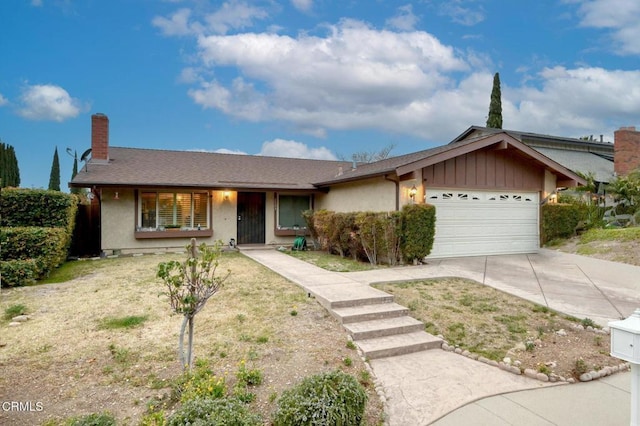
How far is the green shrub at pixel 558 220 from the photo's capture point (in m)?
11.5

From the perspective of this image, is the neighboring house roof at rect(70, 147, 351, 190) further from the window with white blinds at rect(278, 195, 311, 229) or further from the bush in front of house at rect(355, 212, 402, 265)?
the bush in front of house at rect(355, 212, 402, 265)

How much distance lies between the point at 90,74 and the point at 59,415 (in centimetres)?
1461

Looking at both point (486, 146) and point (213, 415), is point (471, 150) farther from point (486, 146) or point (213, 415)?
point (213, 415)

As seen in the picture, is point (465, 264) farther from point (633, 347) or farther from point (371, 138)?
point (371, 138)

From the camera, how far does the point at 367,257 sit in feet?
32.8

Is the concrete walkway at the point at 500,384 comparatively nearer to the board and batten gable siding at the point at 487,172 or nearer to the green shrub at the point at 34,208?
the board and batten gable siding at the point at 487,172

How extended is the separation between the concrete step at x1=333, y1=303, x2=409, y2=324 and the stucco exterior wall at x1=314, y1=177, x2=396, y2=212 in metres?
4.96

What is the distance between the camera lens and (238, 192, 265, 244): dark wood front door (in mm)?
13602

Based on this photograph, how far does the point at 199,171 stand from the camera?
545 inches

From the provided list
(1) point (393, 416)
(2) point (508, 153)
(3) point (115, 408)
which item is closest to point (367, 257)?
(2) point (508, 153)

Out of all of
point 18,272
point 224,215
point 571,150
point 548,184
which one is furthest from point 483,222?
point 571,150

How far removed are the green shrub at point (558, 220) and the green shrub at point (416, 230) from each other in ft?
17.1

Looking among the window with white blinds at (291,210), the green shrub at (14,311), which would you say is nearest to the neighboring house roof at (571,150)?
the window with white blinds at (291,210)

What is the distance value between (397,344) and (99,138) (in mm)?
13333
